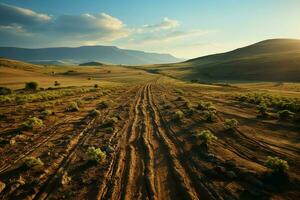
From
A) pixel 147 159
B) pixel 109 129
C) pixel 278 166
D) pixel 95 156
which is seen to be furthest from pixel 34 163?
pixel 278 166

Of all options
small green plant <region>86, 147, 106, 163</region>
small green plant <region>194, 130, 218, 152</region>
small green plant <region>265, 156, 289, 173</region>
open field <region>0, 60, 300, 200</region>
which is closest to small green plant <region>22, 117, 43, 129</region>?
open field <region>0, 60, 300, 200</region>

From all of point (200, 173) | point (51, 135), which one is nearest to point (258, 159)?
point (200, 173)

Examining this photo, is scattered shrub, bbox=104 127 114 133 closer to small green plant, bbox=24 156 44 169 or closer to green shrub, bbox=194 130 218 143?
small green plant, bbox=24 156 44 169

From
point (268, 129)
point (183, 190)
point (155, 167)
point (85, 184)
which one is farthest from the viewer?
point (268, 129)

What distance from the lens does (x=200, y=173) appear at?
8312 millimetres

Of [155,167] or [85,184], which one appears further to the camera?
[155,167]

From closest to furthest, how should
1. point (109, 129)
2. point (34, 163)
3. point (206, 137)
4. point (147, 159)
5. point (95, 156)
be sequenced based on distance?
point (34, 163)
point (95, 156)
point (147, 159)
point (206, 137)
point (109, 129)

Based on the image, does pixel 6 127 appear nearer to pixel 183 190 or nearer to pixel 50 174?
pixel 50 174

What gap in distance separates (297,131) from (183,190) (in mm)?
10454

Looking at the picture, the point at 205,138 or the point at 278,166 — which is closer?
the point at 278,166

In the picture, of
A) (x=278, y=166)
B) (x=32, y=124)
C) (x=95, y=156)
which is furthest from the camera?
(x=32, y=124)

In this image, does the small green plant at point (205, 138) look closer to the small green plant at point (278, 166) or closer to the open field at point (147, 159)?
the open field at point (147, 159)

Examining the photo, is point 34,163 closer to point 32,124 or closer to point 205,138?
point 32,124

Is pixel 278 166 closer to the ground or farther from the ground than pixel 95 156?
farther from the ground
